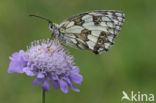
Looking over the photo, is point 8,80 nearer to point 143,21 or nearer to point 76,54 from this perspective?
point 76,54

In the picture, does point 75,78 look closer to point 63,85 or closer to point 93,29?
point 63,85

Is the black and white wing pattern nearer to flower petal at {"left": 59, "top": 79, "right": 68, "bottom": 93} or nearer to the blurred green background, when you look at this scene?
flower petal at {"left": 59, "top": 79, "right": 68, "bottom": 93}

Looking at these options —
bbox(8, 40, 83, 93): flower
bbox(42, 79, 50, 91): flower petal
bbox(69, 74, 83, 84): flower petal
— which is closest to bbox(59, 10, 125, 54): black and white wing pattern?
bbox(8, 40, 83, 93): flower

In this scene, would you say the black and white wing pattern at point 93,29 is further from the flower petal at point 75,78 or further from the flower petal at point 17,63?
the flower petal at point 17,63

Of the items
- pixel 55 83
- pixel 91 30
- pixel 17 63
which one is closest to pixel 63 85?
pixel 55 83

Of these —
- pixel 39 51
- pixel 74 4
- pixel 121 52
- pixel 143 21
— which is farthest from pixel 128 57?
pixel 39 51

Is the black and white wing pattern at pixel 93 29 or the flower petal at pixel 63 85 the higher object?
the black and white wing pattern at pixel 93 29

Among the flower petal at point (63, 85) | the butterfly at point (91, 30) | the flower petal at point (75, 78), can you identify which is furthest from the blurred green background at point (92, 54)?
the flower petal at point (63, 85)

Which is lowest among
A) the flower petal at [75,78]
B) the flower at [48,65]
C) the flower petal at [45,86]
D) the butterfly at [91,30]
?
the flower petal at [45,86]
